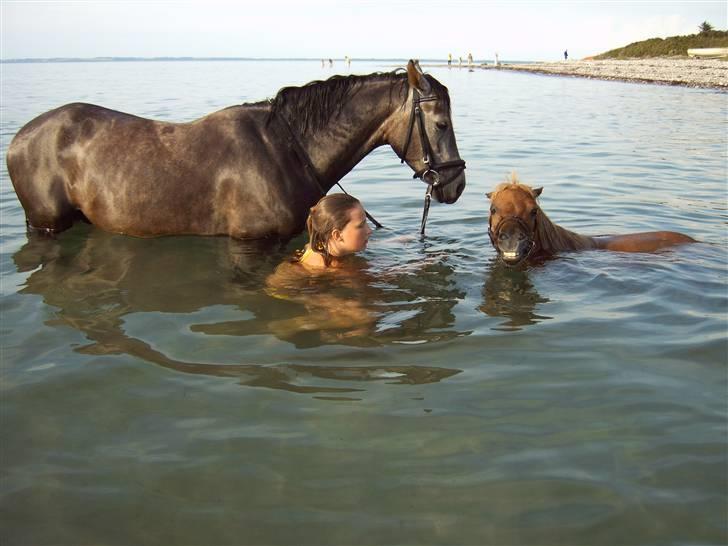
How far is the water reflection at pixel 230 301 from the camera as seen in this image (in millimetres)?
4422

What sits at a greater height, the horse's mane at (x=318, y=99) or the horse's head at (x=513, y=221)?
the horse's mane at (x=318, y=99)

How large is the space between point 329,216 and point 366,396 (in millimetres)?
2085

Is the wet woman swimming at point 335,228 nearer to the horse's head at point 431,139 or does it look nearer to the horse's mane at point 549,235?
the horse's head at point 431,139

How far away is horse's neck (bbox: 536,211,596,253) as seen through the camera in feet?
21.2

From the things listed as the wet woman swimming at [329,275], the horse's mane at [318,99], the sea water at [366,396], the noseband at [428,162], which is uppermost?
the horse's mane at [318,99]

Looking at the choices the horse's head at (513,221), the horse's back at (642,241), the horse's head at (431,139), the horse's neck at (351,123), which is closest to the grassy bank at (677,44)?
the horse's back at (642,241)

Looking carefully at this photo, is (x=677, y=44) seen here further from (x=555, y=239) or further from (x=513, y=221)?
(x=513, y=221)

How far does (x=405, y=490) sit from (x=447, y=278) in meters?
3.39

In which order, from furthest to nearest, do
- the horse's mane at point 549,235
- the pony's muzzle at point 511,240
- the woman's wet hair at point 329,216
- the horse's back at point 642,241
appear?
1. the horse's back at point 642,241
2. the horse's mane at point 549,235
3. the pony's muzzle at point 511,240
4. the woman's wet hair at point 329,216

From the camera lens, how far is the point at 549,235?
21.7ft

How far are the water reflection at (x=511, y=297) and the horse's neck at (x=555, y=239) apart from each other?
0.30 metres

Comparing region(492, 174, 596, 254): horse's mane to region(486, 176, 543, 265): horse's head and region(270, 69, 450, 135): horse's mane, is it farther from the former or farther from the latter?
region(270, 69, 450, 135): horse's mane

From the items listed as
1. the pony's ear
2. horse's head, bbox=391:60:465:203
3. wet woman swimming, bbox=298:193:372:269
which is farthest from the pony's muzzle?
the pony's ear

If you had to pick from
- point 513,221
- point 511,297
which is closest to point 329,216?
point 513,221
